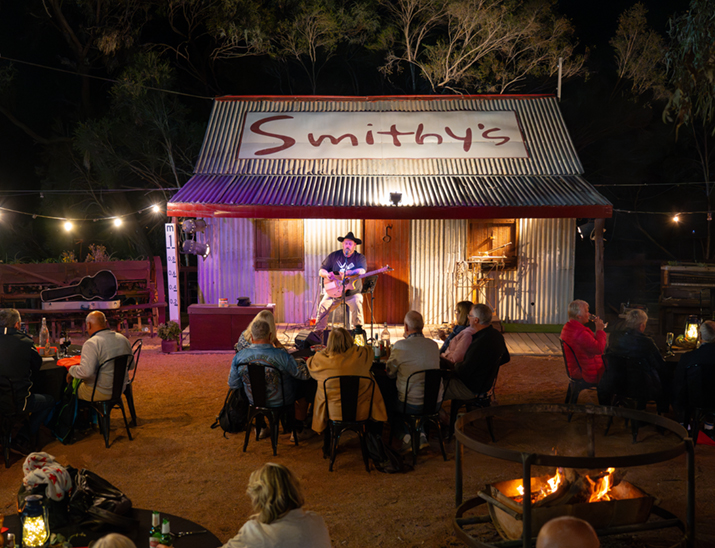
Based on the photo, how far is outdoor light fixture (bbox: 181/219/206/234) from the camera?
11508 millimetres

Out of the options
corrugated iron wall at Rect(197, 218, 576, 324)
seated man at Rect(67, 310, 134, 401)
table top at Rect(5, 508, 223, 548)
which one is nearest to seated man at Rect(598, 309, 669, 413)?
table top at Rect(5, 508, 223, 548)

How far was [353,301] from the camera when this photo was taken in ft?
37.6

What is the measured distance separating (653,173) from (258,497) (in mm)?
22724

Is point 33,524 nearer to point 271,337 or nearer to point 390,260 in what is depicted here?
point 271,337

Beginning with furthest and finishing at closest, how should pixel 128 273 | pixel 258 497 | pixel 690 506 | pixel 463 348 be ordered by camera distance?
pixel 128 273
pixel 463 348
pixel 690 506
pixel 258 497

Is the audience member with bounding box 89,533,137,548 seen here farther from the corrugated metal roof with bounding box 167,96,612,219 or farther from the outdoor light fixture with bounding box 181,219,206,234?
the outdoor light fixture with bounding box 181,219,206,234

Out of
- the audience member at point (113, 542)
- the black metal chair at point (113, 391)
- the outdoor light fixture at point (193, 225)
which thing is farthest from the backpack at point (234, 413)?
the outdoor light fixture at point (193, 225)

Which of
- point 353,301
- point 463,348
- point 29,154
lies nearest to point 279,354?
point 463,348

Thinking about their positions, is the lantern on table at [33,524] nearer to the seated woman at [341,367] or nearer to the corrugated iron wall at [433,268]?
the seated woman at [341,367]

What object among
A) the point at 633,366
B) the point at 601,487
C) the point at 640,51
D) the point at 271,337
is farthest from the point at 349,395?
the point at 640,51

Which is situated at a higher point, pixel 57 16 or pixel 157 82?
pixel 57 16

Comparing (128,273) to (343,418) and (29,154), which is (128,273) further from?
(29,154)

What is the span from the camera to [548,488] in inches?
169

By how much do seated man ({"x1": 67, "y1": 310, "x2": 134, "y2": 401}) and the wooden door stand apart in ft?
22.9
